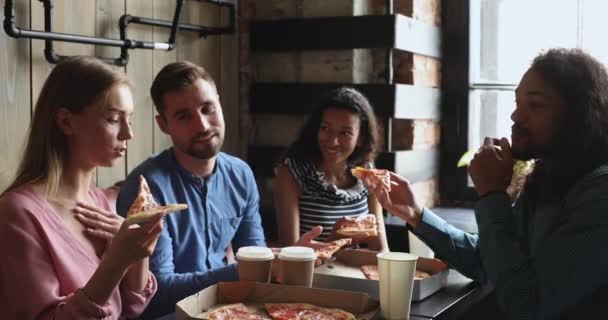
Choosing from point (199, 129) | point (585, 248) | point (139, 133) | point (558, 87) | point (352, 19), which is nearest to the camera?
point (585, 248)

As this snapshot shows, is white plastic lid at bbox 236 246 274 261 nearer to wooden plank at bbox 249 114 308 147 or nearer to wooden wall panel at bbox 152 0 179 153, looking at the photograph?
wooden wall panel at bbox 152 0 179 153

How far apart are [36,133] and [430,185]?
85.7 inches

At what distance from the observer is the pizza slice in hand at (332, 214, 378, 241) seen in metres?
2.27

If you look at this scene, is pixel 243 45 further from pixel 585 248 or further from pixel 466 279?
pixel 585 248

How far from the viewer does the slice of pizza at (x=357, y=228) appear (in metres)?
2.27

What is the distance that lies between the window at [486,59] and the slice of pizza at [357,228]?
1.35 metres

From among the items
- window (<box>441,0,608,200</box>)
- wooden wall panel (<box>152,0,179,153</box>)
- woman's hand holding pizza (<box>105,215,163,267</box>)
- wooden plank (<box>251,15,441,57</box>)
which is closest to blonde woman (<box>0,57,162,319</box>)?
woman's hand holding pizza (<box>105,215,163,267</box>)

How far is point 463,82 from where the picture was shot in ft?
11.6

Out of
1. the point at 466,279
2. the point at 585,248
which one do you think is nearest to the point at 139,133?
the point at 466,279

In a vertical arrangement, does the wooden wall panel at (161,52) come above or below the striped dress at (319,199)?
above

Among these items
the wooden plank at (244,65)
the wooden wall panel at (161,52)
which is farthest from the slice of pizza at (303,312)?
the wooden plank at (244,65)

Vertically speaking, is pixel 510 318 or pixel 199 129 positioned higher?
pixel 199 129

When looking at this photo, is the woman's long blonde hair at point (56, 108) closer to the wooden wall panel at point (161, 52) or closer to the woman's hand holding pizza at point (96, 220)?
the woman's hand holding pizza at point (96, 220)

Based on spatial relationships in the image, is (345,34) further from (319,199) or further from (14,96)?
(14,96)
